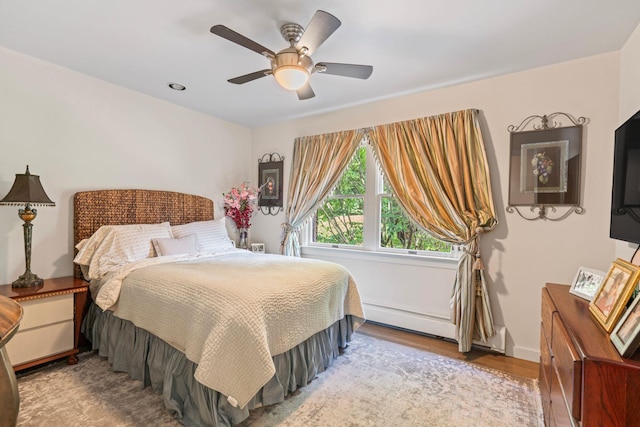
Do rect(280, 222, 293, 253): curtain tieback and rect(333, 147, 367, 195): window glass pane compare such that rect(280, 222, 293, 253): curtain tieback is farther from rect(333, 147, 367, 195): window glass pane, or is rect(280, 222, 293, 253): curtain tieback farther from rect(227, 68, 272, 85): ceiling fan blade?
rect(227, 68, 272, 85): ceiling fan blade

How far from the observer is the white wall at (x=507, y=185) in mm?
2316

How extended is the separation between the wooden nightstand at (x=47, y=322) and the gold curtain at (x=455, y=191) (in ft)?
10.2

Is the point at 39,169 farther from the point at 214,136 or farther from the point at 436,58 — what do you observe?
the point at 436,58

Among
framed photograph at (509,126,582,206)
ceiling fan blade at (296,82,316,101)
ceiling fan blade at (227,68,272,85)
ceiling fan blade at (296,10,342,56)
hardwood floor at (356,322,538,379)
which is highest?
ceiling fan blade at (296,10,342,56)

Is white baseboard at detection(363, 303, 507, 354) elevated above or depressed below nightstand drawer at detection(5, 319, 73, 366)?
below

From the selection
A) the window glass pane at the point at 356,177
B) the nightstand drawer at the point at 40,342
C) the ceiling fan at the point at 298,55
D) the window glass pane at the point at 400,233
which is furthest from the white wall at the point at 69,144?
the window glass pane at the point at 400,233

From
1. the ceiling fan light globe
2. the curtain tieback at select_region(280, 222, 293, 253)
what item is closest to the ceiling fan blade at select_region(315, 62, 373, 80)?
the ceiling fan light globe

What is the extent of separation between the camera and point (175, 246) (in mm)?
2887

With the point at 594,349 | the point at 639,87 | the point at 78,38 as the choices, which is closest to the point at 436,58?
the point at 639,87

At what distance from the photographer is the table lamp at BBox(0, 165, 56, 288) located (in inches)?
87.7

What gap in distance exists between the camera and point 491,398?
2.04 metres

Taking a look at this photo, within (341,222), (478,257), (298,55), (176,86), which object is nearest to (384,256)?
(341,222)

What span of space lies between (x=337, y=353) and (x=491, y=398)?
3.88ft

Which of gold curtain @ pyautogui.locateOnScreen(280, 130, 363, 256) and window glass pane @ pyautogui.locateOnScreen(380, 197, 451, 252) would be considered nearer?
window glass pane @ pyautogui.locateOnScreen(380, 197, 451, 252)
